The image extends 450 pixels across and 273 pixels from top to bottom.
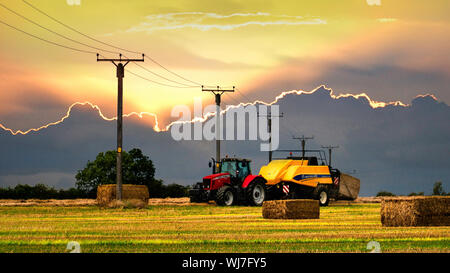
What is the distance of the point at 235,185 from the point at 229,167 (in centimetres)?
134

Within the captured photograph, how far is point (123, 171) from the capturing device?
94.1m

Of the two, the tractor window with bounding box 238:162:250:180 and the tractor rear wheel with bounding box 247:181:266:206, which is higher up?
the tractor window with bounding box 238:162:250:180

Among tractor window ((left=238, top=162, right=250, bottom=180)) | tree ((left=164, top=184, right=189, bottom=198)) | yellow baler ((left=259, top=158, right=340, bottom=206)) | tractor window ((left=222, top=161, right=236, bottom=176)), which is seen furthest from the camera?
tree ((left=164, top=184, right=189, bottom=198))

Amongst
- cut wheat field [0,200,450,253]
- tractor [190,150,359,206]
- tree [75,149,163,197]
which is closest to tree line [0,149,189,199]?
tree [75,149,163,197]

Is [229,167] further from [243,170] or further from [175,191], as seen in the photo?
[175,191]

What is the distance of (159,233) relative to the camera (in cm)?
2372

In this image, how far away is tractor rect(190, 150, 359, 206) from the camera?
5103 cm

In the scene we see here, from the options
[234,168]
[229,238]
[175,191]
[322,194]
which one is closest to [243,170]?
[234,168]

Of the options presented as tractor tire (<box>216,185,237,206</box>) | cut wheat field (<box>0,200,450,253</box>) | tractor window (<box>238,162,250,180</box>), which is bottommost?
cut wheat field (<box>0,200,450,253</box>)

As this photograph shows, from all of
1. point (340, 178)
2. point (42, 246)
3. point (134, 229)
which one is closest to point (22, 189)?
point (340, 178)

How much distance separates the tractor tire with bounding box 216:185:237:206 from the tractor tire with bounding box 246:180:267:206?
1.07m

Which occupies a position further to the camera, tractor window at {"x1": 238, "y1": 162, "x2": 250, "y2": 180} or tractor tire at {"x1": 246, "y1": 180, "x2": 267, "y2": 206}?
tractor window at {"x1": 238, "y1": 162, "x2": 250, "y2": 180}

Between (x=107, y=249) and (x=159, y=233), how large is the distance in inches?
214

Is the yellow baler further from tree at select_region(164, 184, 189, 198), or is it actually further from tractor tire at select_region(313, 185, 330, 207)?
tree at select_region(164, 184, 189, 198)
